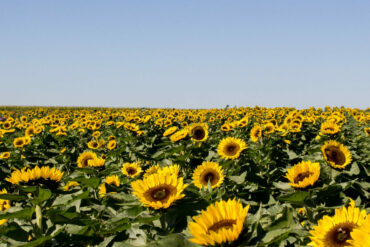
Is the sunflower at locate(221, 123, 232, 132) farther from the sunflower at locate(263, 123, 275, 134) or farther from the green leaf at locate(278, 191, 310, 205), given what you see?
the green leaf at locate(278, 191, 310, 205)

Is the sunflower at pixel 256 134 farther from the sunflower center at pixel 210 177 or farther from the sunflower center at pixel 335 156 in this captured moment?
the sunflower center at pixel 210 177

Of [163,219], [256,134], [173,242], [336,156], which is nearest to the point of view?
[173,242]

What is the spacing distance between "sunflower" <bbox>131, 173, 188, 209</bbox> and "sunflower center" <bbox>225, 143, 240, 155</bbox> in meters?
2.84

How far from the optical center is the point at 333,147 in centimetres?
349

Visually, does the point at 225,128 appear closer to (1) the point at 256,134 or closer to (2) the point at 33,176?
(1) the point at 256,134

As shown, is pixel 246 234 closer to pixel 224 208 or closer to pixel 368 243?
pixel 224 208

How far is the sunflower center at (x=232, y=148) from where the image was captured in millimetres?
4747

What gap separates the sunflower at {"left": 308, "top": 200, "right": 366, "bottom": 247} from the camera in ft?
5.08

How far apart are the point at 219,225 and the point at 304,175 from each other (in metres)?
1.38

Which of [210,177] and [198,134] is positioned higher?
[198,134]

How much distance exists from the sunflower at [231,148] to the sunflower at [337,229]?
295cm

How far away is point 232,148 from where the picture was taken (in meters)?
4.83

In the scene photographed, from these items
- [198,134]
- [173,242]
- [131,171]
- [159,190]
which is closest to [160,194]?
[159,190]

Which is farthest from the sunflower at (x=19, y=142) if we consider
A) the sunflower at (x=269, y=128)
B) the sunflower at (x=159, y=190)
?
the sunflower at (x=159, y=190)
